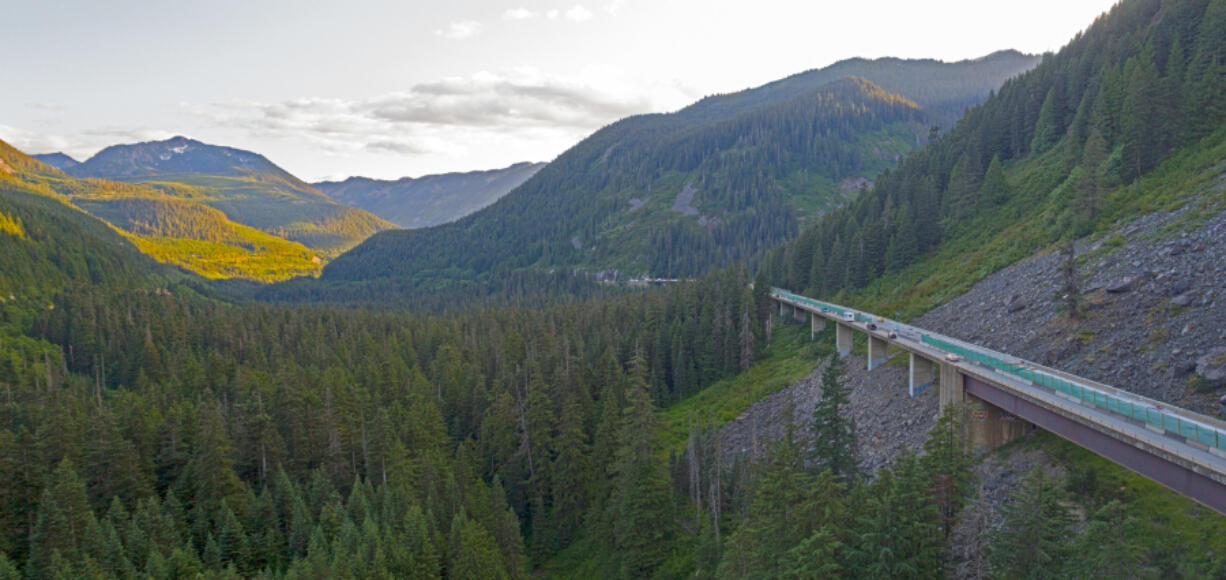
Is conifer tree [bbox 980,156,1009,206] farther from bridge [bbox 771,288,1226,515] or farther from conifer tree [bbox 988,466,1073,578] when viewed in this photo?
conifer tree [bbox 988,466,1073,578]

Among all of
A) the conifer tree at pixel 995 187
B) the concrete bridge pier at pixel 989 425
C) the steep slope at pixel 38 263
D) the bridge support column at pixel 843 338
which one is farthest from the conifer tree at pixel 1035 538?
the steep slope at pixel 38 263

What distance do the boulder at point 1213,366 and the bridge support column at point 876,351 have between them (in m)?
29.6

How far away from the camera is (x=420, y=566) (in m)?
42.4

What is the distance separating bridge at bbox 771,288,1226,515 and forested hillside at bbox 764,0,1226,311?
27633 mm

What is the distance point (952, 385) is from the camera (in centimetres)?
4112

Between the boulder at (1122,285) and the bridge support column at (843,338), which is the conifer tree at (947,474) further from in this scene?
the bridge support column at (843,338)

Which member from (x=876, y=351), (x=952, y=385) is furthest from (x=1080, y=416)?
(x=876, y=351)

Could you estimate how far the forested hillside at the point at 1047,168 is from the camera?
63.4 m

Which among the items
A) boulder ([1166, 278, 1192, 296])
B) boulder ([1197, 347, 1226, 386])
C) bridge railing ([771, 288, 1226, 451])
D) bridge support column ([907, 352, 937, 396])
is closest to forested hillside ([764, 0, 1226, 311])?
boulder ([1166, 278, 1192, 296])

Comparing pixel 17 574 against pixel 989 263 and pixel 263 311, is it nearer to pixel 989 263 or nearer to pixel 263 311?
pixel 989 263

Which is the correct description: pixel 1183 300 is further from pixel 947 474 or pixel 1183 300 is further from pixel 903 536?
pixel 903 536

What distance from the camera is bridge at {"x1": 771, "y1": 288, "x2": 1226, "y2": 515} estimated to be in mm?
23062

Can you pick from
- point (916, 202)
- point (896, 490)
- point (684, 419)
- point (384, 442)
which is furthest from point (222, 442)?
point (916, 202)

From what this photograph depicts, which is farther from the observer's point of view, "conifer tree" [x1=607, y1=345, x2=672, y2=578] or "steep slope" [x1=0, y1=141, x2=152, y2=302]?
"steep slope" [x1=0, y1=141, x2=152, y2=302]
